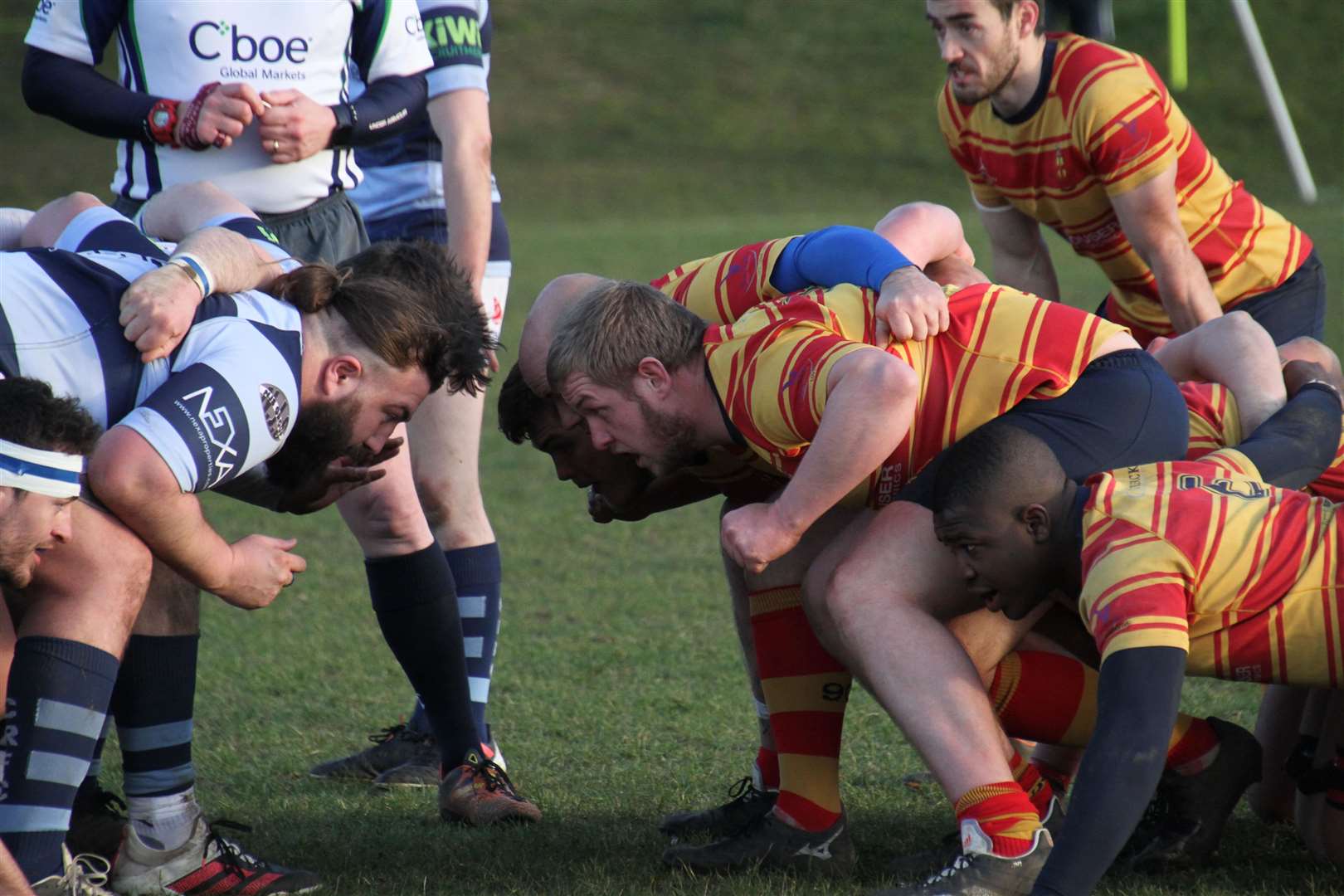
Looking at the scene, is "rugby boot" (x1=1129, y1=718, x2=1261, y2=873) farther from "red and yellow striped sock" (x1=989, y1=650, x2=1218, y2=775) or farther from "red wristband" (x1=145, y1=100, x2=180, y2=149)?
"red wristband" (x1=145, y1=100, x2=180, y2=149)

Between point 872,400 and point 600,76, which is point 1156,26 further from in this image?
point 872,400

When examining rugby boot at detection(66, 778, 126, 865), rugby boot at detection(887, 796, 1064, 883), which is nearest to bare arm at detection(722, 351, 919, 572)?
rugby boot at detection(887, 796, 1064, 883)

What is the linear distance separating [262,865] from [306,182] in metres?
1.75

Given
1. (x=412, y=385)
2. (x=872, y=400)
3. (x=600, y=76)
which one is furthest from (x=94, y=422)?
(x=600, y=76)

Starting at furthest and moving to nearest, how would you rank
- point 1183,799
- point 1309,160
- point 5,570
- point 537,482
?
point 1309,160
point 537,482
point 1183,799
point 5,570

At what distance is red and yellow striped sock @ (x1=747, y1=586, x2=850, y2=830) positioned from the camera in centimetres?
321

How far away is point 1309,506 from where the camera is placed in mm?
2801

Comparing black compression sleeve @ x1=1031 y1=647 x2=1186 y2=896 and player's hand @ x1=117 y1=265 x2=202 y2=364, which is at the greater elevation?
player's hand @ x1=117 y1=265 x2=202 y2=364

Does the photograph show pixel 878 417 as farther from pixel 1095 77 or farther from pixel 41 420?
pixel 1095 77

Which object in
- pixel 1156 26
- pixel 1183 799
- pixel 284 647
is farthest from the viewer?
pixel 1156 26

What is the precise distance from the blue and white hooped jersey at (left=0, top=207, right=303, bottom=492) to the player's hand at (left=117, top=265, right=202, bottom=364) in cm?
4

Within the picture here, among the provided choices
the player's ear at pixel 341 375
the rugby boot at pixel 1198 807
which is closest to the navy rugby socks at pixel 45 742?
the player's ear at pixel 341 375

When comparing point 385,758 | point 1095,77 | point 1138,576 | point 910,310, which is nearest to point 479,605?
point 385,758

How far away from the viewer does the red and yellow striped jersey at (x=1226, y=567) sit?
2629 mm
